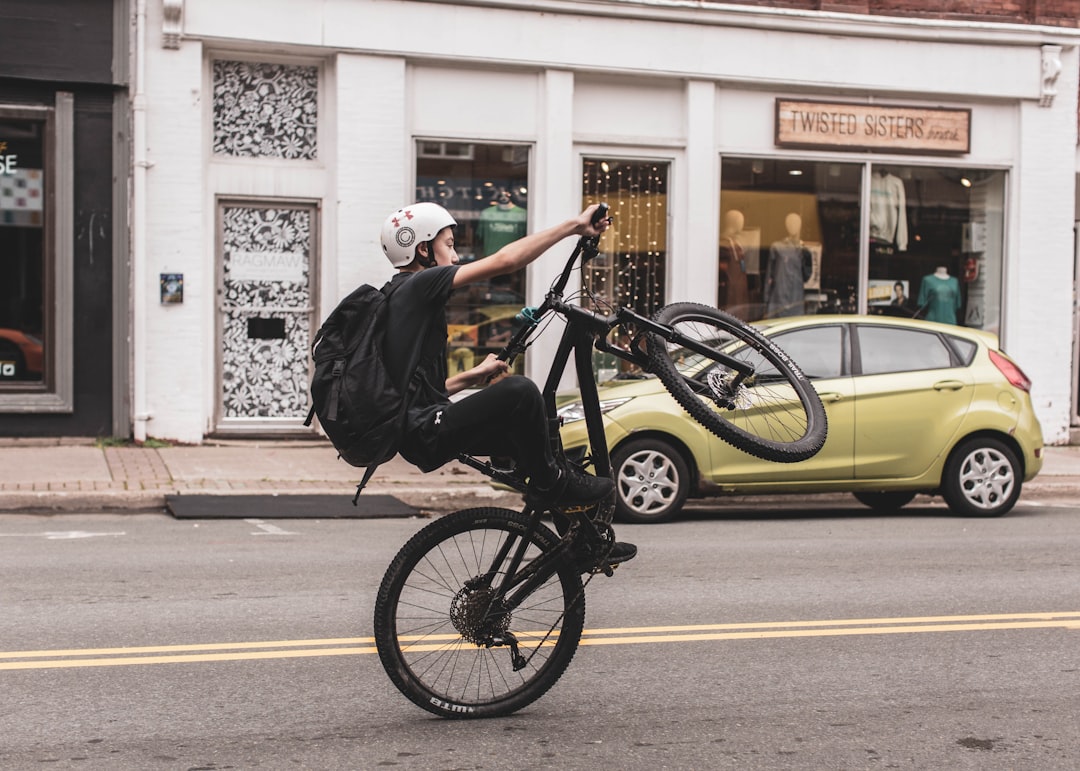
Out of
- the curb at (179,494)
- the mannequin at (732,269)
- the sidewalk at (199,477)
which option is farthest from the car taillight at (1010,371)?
the mannequin at (732,269)

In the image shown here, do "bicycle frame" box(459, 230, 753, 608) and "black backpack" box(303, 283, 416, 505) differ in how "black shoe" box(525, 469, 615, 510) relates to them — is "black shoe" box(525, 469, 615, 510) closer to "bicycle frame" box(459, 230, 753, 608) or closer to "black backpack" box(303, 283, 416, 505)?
"bicycle frame" box(459, 230, 753, 608)

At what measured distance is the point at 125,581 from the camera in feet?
26.6

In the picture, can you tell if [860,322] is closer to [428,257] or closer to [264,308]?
[264,308]

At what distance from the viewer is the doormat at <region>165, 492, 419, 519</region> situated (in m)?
11.2

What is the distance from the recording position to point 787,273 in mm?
17281

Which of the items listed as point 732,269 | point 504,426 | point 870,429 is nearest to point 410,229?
point 504,426

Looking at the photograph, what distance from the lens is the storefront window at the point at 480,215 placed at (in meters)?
16.1

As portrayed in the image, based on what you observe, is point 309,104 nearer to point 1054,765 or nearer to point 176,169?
point 176,169

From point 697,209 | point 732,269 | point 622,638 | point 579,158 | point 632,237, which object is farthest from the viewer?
point 732,269

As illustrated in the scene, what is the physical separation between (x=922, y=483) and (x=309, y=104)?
8025mm

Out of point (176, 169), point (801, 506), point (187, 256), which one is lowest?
point (801, 506)

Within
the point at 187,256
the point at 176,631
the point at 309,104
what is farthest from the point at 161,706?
the point at 309,104

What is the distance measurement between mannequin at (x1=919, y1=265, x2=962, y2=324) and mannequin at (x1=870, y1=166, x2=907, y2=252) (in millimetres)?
553

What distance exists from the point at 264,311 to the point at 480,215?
2691mm
